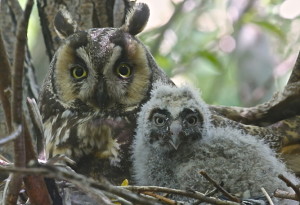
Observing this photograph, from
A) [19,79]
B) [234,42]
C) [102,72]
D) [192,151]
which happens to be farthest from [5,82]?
[234,42]

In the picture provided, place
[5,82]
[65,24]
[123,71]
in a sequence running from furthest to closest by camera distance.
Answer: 1. [65,24]
2. [123,71]
3. [5,82]

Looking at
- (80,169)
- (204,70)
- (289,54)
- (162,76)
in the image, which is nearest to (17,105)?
(80,169)

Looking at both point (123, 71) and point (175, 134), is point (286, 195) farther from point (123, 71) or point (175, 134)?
point (123, 71)

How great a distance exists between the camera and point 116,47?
3025 millimetres

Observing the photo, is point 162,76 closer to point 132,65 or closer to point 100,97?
point 132,65

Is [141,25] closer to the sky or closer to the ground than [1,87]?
closer to the sky

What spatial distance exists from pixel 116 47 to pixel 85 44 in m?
0.15

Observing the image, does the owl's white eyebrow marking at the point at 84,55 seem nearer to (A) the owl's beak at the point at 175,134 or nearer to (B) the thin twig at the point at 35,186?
(A) the owl's beak at the point at 175,134

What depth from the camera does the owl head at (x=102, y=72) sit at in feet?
9.75

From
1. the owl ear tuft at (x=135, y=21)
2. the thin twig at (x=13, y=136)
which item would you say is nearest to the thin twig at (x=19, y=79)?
the thin twig at (x=13, y=136)

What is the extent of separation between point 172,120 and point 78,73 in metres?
0.58

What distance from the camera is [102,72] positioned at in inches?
117

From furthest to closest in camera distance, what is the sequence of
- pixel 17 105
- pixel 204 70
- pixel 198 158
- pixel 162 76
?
pixel 204 70
pixel 162 76
pixel 198 158
pixel 17 105

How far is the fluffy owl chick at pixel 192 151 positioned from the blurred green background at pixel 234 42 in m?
2.37
